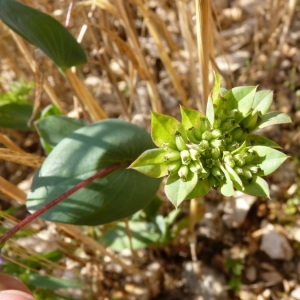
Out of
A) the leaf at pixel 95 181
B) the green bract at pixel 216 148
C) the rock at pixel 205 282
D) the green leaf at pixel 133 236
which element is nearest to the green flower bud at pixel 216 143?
the green bract at pixel 216 148

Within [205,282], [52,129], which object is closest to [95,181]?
[52,129]

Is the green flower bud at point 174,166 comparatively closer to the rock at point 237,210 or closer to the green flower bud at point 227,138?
the green flower bud at point 227,138

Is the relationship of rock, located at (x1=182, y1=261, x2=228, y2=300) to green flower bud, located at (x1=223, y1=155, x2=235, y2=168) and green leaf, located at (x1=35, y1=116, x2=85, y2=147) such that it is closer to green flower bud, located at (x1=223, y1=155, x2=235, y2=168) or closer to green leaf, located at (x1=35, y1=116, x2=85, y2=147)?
green leaf, located at (x1=35, y1=116, x2=85, y2=147)

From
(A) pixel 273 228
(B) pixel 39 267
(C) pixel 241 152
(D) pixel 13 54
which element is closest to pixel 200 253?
(A) pixel 273 228

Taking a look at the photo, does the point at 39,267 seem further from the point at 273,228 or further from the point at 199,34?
the point at 199,34

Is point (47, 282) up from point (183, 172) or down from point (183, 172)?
down

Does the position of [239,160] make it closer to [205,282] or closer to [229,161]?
[229,161]
